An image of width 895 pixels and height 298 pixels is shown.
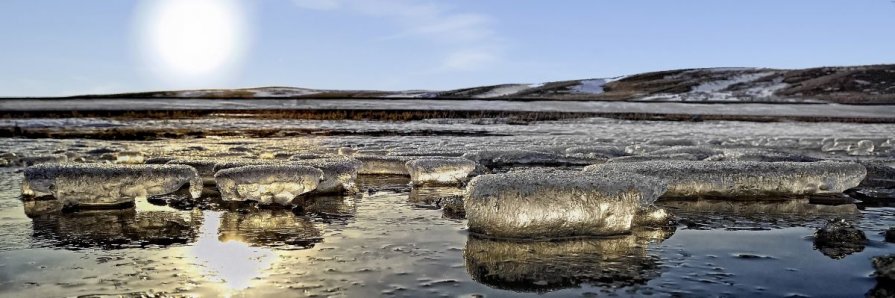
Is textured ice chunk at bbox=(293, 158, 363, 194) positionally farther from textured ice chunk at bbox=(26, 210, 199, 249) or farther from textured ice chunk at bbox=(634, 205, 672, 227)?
textured ice chunk at bbox=(634, 205, 672, 227)

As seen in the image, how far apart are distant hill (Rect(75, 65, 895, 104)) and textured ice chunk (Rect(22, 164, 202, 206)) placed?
54.6m

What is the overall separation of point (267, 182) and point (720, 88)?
66218mm

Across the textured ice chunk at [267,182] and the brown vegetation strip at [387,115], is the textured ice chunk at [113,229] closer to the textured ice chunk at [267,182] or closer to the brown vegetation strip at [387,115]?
the textured ice chunk at [267,182]

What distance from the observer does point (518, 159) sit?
981 centimetres

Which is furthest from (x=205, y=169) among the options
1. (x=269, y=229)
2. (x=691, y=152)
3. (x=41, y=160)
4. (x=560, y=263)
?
(x=691, y=152)

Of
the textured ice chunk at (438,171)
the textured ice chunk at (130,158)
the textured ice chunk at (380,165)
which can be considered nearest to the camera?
the textured ice chunk at (438,171)

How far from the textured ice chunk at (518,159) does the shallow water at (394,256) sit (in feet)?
14.0

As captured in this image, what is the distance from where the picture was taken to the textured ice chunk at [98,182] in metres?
5.08

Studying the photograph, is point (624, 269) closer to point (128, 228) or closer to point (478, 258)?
point (478, 258)

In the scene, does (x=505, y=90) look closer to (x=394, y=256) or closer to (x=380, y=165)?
(x=380, y=165)

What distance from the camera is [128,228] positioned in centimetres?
441

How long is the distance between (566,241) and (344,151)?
7443mm

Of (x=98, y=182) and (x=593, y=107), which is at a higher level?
(x=98, y=182)

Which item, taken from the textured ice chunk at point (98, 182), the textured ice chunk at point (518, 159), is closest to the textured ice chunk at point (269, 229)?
the textured ice chunk at point (98, 182)
